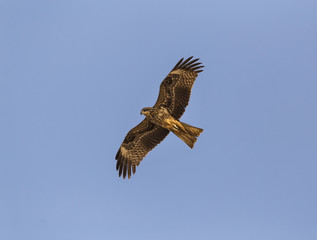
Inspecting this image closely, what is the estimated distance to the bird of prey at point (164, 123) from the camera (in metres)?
16.7

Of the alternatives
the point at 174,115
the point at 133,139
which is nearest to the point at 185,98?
the point at 174,115

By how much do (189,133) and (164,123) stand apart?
102 centimetres

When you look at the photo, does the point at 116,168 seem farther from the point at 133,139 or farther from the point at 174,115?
the point at 174,115


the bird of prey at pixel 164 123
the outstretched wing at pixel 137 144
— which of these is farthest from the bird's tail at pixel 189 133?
the outstretched wing at pixel 137 144

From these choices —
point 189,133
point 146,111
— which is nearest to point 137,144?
point 146,111

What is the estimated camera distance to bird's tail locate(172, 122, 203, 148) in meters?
16.4

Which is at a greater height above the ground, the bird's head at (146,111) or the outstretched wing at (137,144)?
the bird's head at (146,111)

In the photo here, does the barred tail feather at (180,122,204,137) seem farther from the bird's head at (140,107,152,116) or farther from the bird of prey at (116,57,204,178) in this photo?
the bird's head at (140,107,152,116)

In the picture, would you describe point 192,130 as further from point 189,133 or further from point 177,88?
point 177,88

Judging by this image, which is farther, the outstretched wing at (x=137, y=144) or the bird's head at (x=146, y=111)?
the outstretched wing at (x=137, y=144)

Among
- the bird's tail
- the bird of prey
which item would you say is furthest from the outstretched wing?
the bird's tail

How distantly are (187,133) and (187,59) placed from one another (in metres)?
2.93

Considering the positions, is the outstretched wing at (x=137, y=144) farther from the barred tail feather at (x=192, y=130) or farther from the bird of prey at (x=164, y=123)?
the barred tail feather at (x=192, y=130)

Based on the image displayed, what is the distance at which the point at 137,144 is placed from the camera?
18.2m
